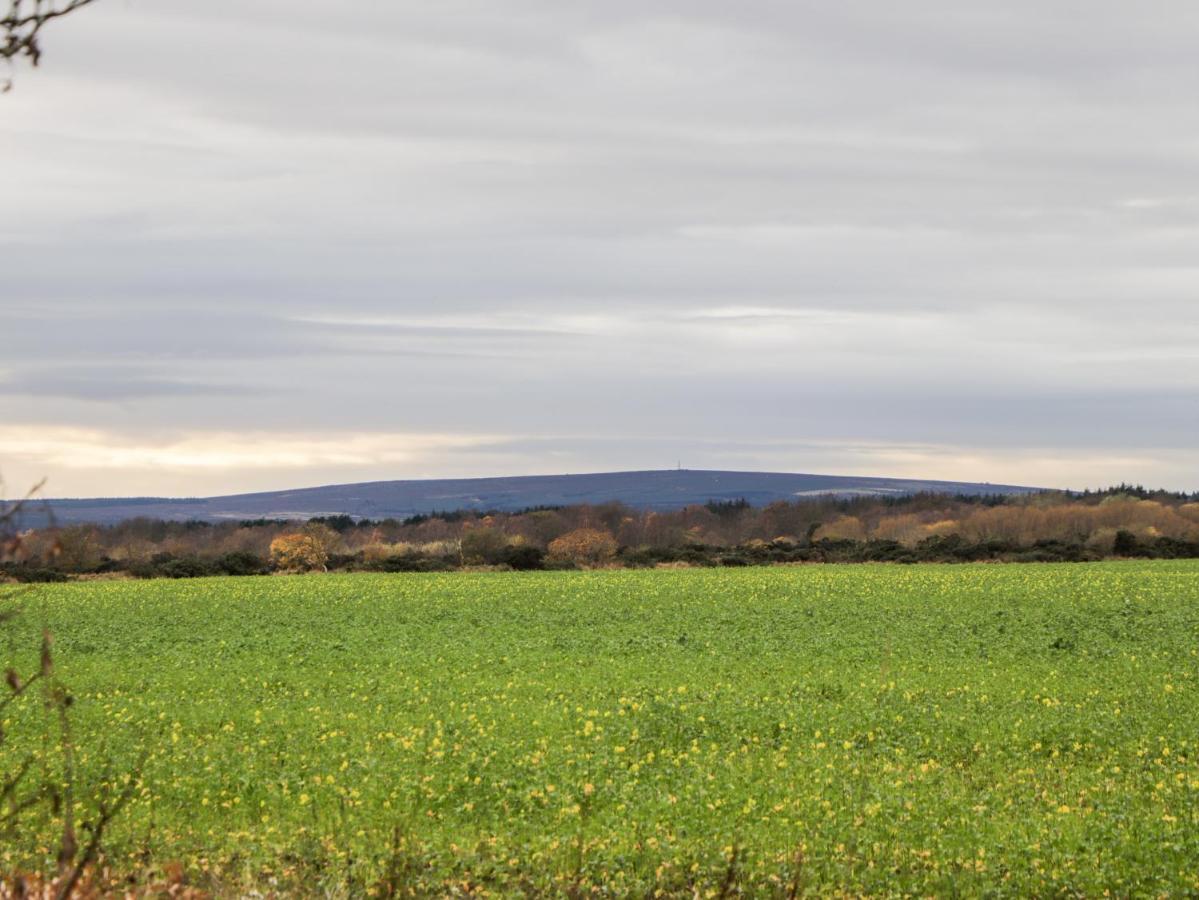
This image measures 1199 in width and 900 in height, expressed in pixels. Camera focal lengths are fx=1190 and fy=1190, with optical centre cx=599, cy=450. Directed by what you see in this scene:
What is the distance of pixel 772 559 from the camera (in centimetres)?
6612

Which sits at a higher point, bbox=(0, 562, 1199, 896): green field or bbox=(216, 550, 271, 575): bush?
bbox=(0, 562, 1199, 896): green field

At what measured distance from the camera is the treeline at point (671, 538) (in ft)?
214

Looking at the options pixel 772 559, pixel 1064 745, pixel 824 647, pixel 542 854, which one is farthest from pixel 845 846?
pixel 772 559

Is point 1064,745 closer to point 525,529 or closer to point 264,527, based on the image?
point 525,529

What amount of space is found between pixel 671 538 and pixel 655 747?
99.9 m

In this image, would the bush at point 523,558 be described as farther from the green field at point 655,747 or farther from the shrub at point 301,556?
the green field at point 655,747

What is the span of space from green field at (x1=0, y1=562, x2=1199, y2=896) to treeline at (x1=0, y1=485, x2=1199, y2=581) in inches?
158

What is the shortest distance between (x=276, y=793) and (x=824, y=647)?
58.8 feet

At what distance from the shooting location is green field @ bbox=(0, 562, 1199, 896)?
13.1 meters

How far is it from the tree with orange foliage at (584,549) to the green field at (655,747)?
27.6 m

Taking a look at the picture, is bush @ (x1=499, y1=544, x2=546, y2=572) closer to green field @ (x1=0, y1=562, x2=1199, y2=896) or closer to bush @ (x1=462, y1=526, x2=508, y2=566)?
bush @ (x1=462, y1=526, x2=508, y2=566)

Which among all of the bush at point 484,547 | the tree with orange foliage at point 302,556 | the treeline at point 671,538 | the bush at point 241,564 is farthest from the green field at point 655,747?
the tree with orange foliage at point 302,556

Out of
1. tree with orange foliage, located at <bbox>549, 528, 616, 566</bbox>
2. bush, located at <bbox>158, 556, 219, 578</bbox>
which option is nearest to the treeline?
bush, located at <bbox>158, 556, 219, 578</bbox>

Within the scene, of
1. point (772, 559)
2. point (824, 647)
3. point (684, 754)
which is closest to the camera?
point (684, 754)
